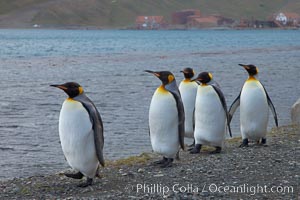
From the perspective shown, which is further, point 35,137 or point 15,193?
point 35,137

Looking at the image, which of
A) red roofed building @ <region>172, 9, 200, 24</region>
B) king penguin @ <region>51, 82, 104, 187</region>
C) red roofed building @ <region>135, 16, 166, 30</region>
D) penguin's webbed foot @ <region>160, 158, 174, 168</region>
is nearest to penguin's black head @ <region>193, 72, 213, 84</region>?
penguin's webbed foot @ <region>160, 158, 174, 168</region>

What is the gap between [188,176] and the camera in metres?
7.67

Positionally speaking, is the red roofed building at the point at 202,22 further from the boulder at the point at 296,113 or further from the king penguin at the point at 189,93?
the king penguin at the point at 189,93

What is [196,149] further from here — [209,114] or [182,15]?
[182,15]

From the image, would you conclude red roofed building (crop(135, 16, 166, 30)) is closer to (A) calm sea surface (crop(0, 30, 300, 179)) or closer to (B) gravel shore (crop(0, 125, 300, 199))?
(A) calm sea surface (crop(0, 30, 300, 179))

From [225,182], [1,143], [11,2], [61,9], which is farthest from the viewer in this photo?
[11,2]

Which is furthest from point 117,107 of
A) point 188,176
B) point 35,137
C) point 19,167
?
point 188,176

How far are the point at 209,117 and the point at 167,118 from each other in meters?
1.06

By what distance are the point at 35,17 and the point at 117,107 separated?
6496 inches

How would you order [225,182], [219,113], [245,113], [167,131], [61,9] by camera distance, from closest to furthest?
[225,182]
[167,131]
[219,113]
[245,113]
[61,9]

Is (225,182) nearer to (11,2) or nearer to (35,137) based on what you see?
(35,137)

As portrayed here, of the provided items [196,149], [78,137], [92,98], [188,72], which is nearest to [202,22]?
[92,98]

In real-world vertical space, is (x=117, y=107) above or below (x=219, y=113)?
below

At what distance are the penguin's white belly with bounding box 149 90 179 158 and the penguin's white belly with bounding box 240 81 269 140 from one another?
1.71 meters
